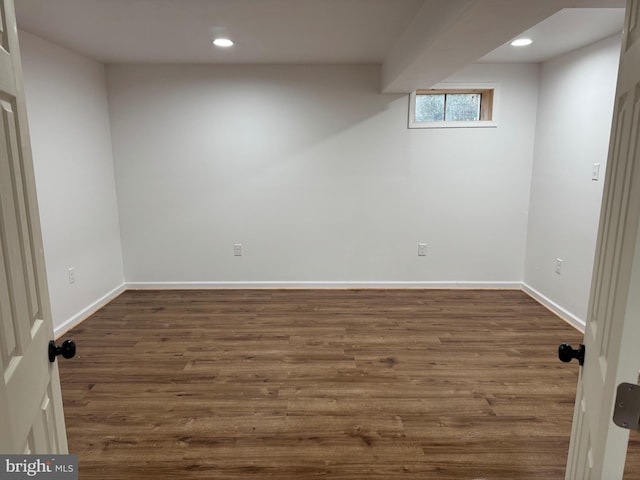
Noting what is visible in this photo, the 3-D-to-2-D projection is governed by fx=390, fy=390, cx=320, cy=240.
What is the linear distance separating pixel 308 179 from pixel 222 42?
1.55 m

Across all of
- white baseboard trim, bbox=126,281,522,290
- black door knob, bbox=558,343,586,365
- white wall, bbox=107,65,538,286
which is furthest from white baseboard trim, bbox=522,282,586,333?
black door knob, bbox=558,343,586,365

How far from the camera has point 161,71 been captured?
3.96 m

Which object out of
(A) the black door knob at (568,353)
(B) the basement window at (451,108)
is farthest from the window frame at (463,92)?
(A) the black door knob at (568,353)

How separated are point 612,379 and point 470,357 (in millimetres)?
2167

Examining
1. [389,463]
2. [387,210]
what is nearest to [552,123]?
[387,210]

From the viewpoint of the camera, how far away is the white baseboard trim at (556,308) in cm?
336

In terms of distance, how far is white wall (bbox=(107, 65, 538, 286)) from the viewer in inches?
158

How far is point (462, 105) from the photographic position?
4.13m

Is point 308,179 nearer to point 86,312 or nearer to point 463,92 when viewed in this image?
point 463,92

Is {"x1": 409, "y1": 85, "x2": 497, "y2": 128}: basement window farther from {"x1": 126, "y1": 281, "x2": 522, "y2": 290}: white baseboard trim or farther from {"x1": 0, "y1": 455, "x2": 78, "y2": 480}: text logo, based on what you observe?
{"x1": 0, "y1": 455, "x2": 78, "y2": 480}: text logo

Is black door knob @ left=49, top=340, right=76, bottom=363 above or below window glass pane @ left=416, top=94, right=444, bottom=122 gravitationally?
below

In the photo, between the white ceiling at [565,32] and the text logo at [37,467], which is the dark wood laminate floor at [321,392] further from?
the white ceiling at [565,32]

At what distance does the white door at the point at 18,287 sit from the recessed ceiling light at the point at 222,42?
2.40 metres

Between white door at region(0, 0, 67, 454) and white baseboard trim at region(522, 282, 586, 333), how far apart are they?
372cm
